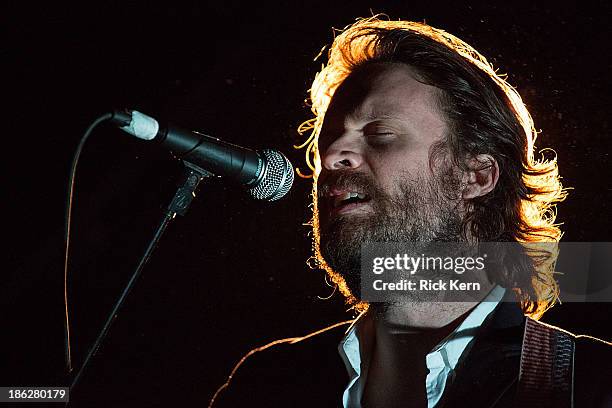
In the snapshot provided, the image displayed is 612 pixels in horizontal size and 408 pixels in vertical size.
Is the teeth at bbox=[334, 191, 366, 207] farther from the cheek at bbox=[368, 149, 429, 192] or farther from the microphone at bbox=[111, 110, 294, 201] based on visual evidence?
the microphone at bbox=[111, 110, 294, 201]

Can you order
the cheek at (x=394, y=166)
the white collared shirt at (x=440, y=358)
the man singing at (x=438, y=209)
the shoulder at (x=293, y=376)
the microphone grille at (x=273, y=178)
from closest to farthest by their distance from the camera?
the microphone grille at (x=273, y=178) → the man singing at (x=438, y=209) → the white collared shirt at (x=440, y=358) → the cheek at (x=394, y=166) → the shoulder at (x=293, y=376)

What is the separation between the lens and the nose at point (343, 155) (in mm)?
2049

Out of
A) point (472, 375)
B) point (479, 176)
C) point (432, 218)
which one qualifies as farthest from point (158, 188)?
point (472, 375)

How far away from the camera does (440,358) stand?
1.86 m

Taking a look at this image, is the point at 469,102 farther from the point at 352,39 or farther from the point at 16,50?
the point at 16,50

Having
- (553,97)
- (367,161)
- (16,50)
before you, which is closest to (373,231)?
(367,161)

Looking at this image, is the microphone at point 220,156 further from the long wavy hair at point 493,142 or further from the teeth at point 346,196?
the long wavy hair at point 493,142

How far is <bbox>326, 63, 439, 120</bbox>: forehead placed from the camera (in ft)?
6.93

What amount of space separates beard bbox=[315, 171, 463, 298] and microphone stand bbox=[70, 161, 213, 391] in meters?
0.68

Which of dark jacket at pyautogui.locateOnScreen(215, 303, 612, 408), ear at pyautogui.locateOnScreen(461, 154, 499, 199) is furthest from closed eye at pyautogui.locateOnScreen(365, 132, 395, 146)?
dark jacket at pyautogui.locateOnScreen(215, 303, 612, 408)

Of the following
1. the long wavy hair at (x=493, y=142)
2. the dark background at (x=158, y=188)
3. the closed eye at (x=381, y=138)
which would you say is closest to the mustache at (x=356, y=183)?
the closed eye at (x=381, y=138)

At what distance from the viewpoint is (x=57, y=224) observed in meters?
2.70

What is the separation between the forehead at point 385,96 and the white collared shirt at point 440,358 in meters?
0.70

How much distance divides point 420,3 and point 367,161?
955 millimetres
